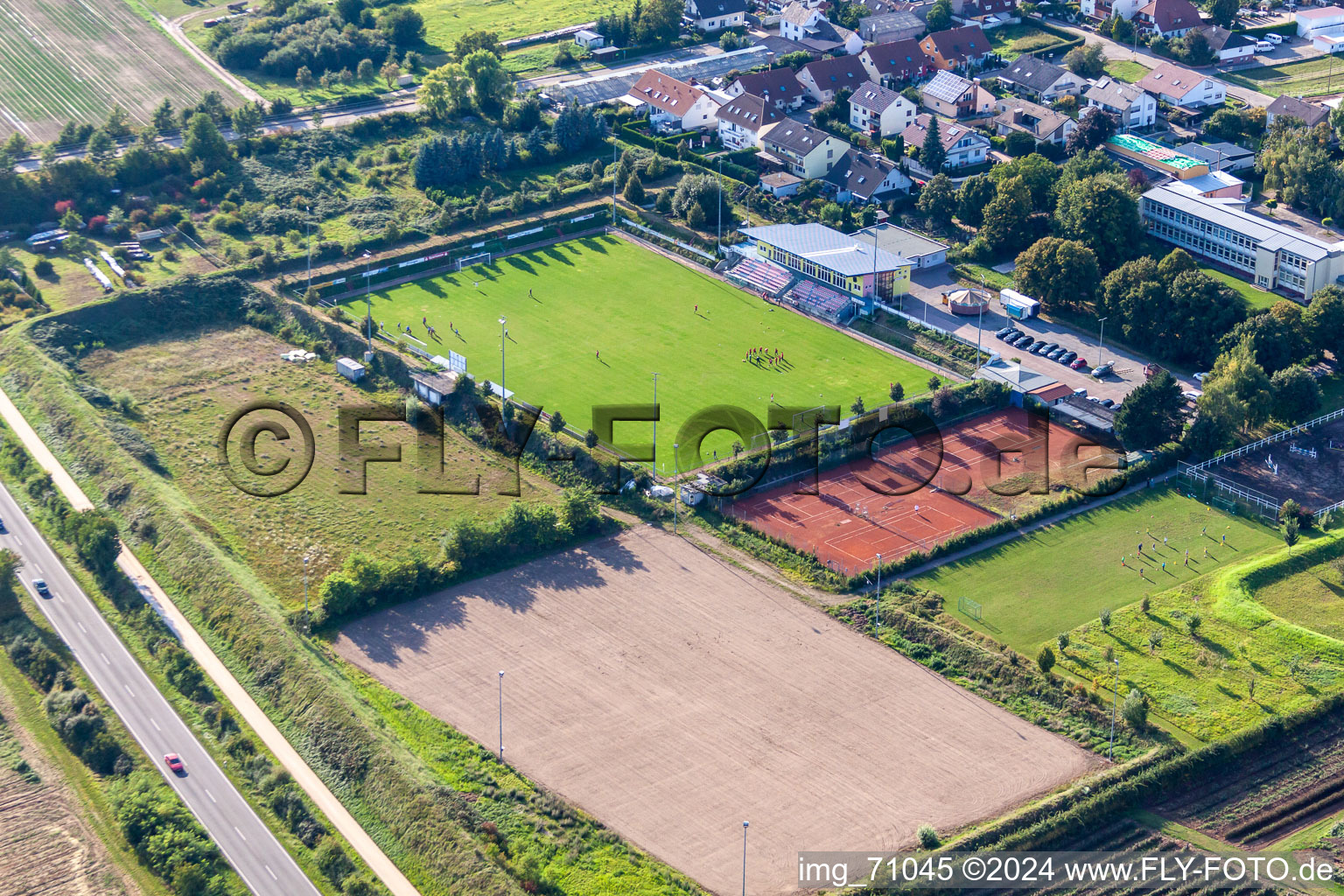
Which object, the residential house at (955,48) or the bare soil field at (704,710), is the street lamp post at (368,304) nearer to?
the bare soil field at (704,710)

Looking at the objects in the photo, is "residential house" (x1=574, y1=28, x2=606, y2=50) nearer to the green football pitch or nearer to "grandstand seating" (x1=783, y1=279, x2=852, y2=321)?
the green football pitch

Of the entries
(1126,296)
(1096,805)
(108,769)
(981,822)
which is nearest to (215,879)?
(108,769)

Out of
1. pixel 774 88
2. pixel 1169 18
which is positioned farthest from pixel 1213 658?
pixel 1169 18

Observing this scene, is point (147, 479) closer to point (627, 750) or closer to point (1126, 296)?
point (627, 750)

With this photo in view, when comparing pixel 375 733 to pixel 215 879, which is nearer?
pixel 215 879

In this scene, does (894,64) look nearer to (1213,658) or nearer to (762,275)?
(762,275)

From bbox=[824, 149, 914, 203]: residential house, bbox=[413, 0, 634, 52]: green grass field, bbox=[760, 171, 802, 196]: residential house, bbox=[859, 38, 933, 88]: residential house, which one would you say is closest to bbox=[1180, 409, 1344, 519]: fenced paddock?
bbox=[824, 149, 914, 203]: residential house
